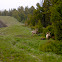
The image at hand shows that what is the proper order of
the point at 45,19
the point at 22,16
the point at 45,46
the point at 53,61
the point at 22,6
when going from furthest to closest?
the point at 22,6
the point at 22,16
the point at 45,19
the point at 45,46
the point at 53,61

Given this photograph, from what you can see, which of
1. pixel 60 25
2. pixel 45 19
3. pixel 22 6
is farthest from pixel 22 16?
pixel 60 25

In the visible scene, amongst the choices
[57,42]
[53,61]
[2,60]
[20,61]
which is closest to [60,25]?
[57,42]

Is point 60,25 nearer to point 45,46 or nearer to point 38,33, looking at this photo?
point 45,46

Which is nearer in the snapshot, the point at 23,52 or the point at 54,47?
the point at 23,52

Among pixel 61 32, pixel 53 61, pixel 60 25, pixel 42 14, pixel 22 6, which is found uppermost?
pixel 22 6

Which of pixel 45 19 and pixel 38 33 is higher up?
pixel 45 19

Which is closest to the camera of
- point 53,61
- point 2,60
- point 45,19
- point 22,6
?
point 2,60

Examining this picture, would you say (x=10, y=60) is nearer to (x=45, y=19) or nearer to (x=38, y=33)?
(x=38, y=33)

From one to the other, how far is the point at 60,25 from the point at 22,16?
60.9 m

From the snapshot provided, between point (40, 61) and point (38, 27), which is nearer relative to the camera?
point (40, 61)

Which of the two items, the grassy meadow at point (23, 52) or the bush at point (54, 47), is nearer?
the grassy meadow at point (23, 52)

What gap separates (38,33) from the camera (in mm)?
15547

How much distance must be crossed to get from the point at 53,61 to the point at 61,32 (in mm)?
3078

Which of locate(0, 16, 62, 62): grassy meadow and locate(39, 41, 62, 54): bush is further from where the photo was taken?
locate(39, 41, 62, 54): bush
